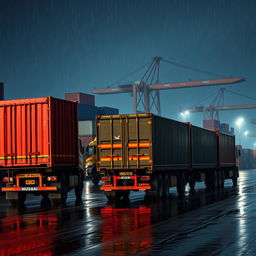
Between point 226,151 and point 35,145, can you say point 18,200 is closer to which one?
point 35,145

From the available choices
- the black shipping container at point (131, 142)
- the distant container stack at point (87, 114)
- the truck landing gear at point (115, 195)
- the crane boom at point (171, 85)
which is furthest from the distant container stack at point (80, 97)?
the black shipping container at point (131, 142)

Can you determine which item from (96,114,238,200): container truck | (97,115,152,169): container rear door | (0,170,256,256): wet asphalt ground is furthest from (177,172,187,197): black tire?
(0,170,256,256): wet asphalt ground

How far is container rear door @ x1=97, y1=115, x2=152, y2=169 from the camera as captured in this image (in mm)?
22672

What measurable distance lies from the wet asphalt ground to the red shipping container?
2235 millimetres

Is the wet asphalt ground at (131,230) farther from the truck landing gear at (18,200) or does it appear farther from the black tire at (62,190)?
the truck landing gear at (18,200)

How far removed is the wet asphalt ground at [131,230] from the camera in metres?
10.2

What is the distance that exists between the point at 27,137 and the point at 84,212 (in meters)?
4.37

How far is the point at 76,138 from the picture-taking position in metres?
23.0

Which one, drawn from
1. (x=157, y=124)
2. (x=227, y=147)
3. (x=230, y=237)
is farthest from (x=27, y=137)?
(x=227, y=147)

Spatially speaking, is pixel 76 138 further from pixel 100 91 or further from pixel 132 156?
pixel 100 91

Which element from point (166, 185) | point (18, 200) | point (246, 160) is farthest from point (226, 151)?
point (246, 160)

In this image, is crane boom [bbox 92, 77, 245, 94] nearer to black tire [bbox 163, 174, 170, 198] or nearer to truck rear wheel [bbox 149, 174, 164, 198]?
black tire [bbox 163, 174, 170, 198]

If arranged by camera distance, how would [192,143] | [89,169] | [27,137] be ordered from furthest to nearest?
1. [89,169]
2. [192,143]
3. [27,137]

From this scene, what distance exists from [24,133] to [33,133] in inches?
13.3
